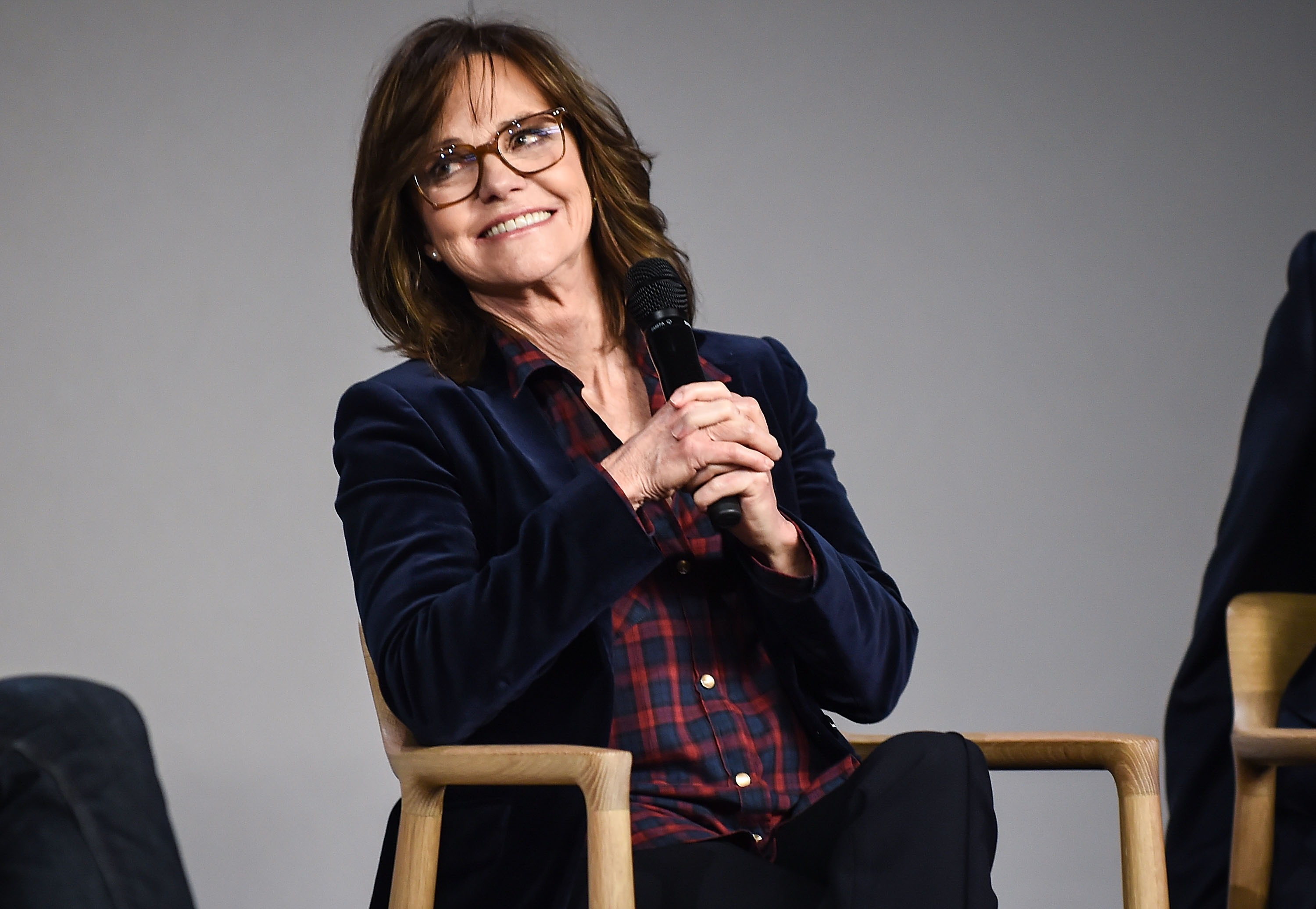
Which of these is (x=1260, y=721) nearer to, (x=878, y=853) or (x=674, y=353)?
(x=878, y=853)

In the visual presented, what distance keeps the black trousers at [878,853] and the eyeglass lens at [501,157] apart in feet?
2.35

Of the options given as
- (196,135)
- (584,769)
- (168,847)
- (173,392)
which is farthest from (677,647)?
(196,135)

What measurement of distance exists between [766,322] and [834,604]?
58.0 inches

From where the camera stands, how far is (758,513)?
1222 millimetres

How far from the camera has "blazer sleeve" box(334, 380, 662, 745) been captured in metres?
1.20

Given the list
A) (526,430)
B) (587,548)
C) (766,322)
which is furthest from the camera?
(766,322)

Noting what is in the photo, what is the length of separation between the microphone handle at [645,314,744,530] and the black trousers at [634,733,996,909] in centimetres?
25

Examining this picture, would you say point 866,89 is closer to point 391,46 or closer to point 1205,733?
point 391,46

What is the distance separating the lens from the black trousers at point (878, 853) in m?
1.07

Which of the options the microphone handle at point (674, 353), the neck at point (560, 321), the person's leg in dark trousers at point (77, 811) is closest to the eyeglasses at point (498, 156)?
the neck at point (560, 321)

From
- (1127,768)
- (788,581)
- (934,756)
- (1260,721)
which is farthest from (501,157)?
(1260,721)

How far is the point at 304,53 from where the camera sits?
258 centimetres

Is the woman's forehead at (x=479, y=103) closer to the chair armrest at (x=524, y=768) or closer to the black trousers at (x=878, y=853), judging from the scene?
the chair armrest at (x=524, y=768)

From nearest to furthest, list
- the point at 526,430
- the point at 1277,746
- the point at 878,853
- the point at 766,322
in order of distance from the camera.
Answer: the point at 878,853 < the point at 1277,746 < the point at 526,430 < the point at 766,322
